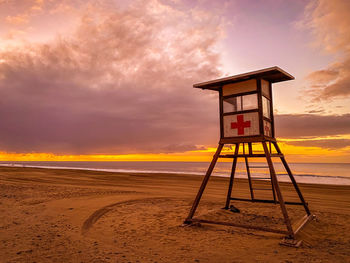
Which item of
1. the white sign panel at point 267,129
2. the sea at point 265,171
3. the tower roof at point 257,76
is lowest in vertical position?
the sea at point 265,171

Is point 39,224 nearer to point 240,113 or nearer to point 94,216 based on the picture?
point 94,216

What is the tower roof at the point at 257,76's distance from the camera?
7.18 metres

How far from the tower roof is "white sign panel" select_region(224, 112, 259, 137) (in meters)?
1.15

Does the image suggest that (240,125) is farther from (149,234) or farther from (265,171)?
(265,171)

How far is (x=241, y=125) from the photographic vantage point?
25.5 ft

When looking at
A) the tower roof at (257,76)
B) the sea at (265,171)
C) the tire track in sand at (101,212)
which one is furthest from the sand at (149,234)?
the tower roof at (257,76)

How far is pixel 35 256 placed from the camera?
18.1 ft

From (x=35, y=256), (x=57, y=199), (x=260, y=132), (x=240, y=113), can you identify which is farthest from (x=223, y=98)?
(x=57, y=199)

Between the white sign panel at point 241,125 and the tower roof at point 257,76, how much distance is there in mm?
1149

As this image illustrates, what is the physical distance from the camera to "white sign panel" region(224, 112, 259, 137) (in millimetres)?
7504

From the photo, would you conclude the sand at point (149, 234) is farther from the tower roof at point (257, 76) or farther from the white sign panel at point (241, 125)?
the tower roof at point (257, 76)

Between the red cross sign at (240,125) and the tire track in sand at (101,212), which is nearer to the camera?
the red cross sign at (240,125)

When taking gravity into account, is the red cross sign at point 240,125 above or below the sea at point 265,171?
above

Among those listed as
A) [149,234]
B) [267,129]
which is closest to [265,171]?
[267,129]
